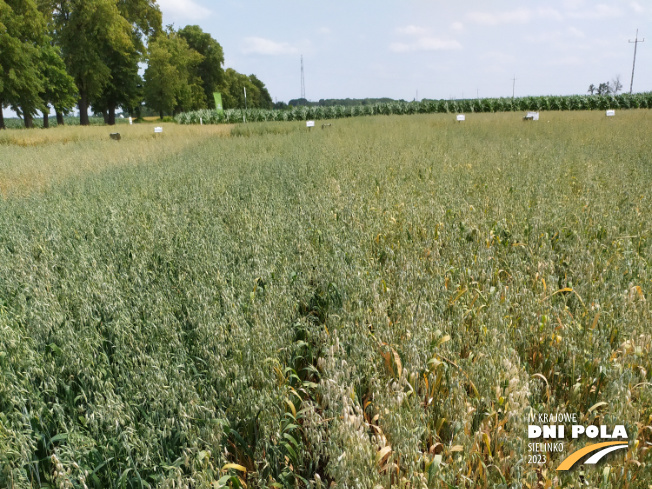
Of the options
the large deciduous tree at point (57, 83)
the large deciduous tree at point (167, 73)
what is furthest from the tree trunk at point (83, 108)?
the large deciduous tree at point (167, 73)

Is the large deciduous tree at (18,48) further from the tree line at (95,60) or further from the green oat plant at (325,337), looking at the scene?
the green oat plant at (325,337)

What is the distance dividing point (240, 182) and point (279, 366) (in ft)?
17.4

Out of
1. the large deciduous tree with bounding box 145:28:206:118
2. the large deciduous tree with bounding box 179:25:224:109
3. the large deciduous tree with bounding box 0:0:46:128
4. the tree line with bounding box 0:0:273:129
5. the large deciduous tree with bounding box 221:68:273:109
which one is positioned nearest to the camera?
the large deciduous tree with bounding box 0:0:46:128

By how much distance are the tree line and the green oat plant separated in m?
28.4

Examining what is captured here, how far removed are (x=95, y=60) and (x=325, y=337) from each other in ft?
126

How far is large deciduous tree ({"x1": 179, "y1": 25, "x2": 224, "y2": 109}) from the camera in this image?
2366 inches

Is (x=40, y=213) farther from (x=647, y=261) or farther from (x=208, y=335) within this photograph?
(x=647, y=261)

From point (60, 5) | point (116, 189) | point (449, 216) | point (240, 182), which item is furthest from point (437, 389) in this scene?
point (60, 5)

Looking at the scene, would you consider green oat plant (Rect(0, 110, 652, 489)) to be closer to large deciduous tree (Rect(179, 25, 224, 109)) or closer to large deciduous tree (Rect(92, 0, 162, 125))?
large deciduous tree (Rect(92, 0, 162, 125))

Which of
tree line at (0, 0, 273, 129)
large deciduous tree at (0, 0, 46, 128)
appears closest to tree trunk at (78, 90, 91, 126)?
tree line at (0, 0, 273, 129)

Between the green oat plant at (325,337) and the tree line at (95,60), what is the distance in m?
28.4

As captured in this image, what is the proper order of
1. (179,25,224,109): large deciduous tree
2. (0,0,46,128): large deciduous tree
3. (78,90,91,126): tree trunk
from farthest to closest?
(179,25,224,109): large deciduous tree
(78,90,91,126): tree trunk
(0,0,46,128): large deciduous tree

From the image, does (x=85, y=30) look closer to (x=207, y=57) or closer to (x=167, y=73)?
(x=167, y=73)

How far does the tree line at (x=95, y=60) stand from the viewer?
26.3 m
